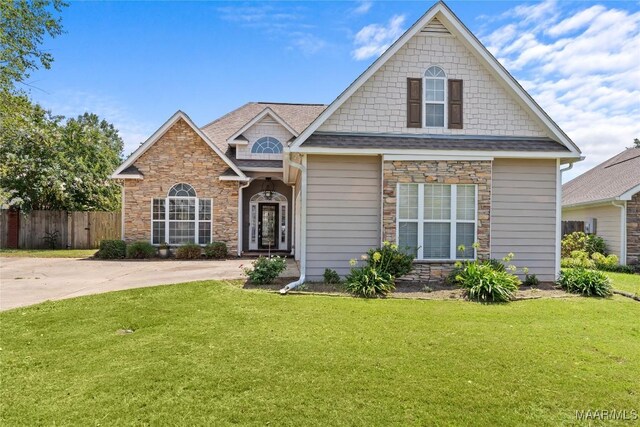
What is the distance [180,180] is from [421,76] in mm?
10901

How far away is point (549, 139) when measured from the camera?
1017 cm

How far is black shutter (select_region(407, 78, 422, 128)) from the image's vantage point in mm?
10008

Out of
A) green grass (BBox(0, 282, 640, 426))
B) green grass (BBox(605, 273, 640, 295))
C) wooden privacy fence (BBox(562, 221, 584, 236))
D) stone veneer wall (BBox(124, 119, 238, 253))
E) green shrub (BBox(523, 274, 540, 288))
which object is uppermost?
stone veneer wall (BBox(124, 119, 238, 253))

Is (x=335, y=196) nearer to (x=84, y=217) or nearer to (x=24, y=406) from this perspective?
(x=24, y=406)

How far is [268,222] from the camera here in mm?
18375

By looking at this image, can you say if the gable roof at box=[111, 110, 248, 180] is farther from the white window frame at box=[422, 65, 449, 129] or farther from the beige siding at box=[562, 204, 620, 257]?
the beige siding at box=[562, 204, 620, 257]

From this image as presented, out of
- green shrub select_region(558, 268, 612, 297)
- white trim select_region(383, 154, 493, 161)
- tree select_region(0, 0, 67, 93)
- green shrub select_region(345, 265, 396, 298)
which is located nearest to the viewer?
tree select_region(0, 0, 67, 93)

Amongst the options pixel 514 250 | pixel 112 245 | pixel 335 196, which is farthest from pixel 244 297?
pixel 112 245

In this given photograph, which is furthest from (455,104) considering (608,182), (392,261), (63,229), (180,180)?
(63,229)

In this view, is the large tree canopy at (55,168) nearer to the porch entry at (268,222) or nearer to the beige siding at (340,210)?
the porch entry at (268,222)

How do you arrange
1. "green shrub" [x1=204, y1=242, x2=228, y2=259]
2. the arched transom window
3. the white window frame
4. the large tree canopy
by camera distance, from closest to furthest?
the white window frame → "green shrub" [x1=204, y1=242, x2=228, y2=259] → the arched transom window → the large tree canopy

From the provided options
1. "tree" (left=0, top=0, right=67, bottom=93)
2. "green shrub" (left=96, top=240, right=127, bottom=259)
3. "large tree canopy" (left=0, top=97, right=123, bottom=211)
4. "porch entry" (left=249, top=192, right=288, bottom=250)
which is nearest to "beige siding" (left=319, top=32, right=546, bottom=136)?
"tree" (left=0, top=0, right=67, bottom=93)

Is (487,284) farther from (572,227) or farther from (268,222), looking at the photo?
(572,227)

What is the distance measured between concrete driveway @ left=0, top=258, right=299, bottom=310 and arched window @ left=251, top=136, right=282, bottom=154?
6303mm
